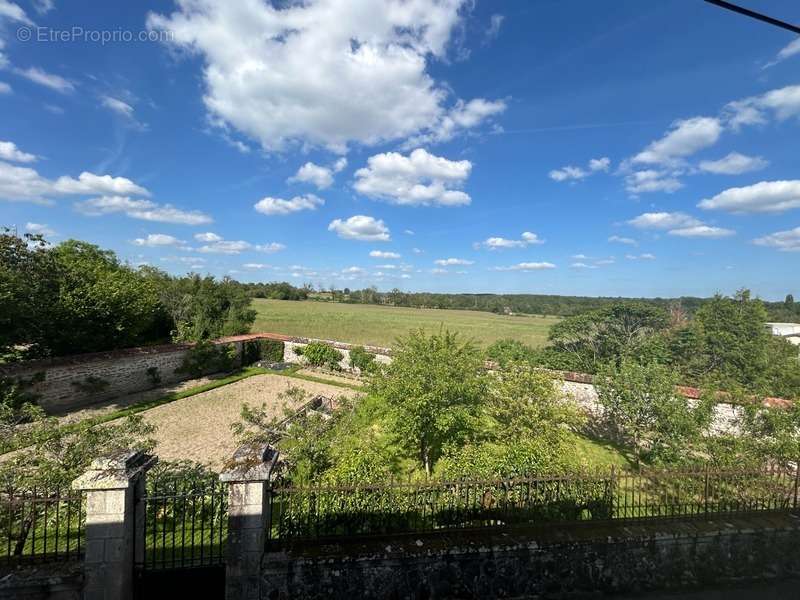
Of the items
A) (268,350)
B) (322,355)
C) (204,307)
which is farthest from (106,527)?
(204,307)

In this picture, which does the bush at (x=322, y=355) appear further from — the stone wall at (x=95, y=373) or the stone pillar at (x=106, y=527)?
the stone pillar at (x=106, y=527)

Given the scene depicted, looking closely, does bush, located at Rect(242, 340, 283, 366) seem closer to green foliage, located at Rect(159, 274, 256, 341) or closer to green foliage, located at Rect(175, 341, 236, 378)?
green foliage, located at Rect(175, 341, 236, 378)

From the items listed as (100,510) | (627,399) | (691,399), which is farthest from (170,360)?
(691,399)

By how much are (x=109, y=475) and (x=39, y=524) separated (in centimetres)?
463

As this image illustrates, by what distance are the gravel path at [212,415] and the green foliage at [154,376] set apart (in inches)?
136

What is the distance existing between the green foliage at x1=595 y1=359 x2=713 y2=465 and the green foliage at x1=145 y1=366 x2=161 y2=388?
72.3ft

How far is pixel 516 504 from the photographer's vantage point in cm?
604

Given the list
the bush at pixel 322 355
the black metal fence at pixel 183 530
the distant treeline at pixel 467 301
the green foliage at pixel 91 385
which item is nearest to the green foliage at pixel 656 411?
the black metal fence at pixel 183 530

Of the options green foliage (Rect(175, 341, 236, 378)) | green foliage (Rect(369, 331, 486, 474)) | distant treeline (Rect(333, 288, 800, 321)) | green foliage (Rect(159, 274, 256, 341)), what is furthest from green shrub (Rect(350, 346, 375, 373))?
distant treeline (Rect(333, 288, 800, 321))

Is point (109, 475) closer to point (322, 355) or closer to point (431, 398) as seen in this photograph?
point (431, 398)

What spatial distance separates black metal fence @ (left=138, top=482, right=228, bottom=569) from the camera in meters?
4.55

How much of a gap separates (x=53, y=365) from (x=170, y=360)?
5712 mm

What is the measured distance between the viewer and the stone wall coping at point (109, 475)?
13.7 feet

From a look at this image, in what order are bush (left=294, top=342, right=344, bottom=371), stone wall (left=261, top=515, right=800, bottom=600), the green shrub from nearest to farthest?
stone wall (left=261, top=515, right=800, bottom=600) → the green shrub → bush (left=294, top=342, right=344, bottom=371)
